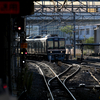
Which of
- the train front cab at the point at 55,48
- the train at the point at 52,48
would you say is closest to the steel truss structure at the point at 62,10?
the train at the point at 52,48

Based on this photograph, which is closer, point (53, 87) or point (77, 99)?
point (77, 99)

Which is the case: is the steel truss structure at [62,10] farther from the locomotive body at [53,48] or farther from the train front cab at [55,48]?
the train front cab at [55,48]

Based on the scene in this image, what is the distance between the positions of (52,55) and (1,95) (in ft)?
62.8

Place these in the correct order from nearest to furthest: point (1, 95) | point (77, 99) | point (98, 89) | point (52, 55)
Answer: point (1, 95)
point (77, 99)
point (98, 89)
point (52, 55)

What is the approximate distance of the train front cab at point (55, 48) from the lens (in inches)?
953

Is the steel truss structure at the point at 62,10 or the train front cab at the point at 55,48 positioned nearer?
the steel truss structure at the point at 62,10

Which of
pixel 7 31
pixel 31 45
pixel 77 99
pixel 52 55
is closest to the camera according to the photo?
pixel 7 31

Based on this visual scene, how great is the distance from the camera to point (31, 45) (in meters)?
28.2

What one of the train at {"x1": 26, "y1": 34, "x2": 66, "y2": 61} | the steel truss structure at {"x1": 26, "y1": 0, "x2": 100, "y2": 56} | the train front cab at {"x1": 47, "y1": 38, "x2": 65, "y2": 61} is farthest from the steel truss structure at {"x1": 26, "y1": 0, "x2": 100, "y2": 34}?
the train front cab at {"x1": 47, "y1": 38, "x2": 65, "y2": 61}

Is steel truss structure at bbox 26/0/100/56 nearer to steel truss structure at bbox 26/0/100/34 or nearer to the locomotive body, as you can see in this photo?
steel truss structure at bbox 26/0/100/34

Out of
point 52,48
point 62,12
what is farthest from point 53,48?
point 62,12

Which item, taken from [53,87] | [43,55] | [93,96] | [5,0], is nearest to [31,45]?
[43,55]

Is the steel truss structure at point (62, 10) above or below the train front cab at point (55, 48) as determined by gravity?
above

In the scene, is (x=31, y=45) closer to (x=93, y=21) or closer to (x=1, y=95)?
(x=93, y=21)
